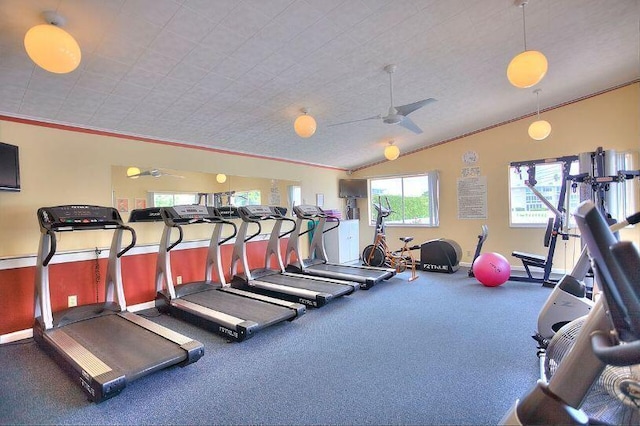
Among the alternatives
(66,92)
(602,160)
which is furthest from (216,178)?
(602,160)

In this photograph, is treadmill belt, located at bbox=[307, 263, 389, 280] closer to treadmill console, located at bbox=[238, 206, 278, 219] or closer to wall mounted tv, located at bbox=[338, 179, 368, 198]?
treadmill console, located at bbox=[238, 206, 278, 219]

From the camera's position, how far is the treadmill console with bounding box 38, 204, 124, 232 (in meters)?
3.01

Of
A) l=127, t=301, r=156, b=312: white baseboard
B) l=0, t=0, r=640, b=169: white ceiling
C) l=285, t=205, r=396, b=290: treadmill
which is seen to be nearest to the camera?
l=0, t=0, r=640, b=169: white ceiling

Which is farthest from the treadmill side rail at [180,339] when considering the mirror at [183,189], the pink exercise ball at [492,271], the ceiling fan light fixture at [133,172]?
the pink exercise ball at [492,271]

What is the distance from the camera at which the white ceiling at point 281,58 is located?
2.45 m

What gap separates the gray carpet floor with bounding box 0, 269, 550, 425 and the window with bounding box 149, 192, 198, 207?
1.63 meters

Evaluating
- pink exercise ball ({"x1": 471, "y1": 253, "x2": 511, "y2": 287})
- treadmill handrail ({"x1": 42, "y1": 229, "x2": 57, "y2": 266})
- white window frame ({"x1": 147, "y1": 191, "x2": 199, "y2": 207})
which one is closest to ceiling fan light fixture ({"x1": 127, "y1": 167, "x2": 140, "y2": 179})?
white window frame ({"x1": 147, "y1": 191, "x2": 199, "y2": 207})

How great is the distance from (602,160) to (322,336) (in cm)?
414

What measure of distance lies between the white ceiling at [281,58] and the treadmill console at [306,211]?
4.39ft

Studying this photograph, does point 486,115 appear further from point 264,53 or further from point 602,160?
point 264,53

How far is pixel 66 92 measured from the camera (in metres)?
3.04

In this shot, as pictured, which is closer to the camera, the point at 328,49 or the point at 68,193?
the point at 328,49

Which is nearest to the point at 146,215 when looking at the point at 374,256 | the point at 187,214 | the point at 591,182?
the point at 187,214

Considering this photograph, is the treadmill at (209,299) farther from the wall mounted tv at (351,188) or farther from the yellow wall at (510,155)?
the yellow wall at (510,155)
